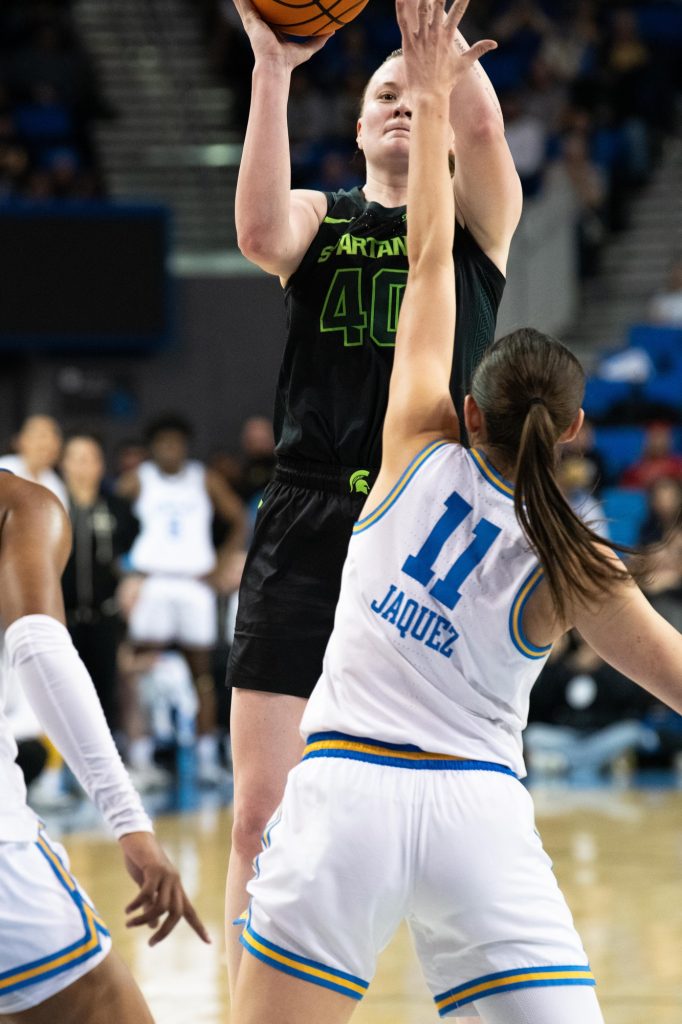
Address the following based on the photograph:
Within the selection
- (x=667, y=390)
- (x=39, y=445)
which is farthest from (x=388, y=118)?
(x=667, y=390)

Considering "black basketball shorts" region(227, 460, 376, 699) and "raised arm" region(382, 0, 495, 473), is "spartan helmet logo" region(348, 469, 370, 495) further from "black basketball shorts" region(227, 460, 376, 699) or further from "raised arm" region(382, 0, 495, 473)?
"raised arm" region(382, 0, 495, 473)

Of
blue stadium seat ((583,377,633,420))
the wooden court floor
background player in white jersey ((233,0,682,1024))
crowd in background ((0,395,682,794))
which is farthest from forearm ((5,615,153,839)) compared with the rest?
blue stadium seat ((583,377,633,420))

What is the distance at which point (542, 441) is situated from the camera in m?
2.35

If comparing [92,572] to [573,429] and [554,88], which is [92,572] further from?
[554,88]

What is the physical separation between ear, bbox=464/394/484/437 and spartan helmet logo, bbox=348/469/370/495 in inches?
27.3

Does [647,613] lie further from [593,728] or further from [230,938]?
[593,728]

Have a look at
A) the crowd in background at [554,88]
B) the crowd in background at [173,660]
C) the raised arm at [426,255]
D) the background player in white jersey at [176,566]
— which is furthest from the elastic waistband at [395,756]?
the crowd in background at [554,88]

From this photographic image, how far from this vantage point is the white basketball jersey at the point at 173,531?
31.2 feet

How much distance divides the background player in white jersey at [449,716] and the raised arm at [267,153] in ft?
2.16

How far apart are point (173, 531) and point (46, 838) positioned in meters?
7.07

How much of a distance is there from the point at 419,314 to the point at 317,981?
1.04m

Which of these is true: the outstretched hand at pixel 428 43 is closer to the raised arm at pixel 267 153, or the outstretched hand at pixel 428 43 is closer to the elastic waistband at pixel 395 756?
the raised arm at pixel 267 153

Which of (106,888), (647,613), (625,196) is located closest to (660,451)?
(625,196)

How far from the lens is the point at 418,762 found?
7.63 ft
